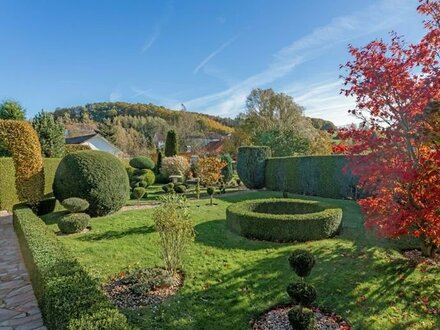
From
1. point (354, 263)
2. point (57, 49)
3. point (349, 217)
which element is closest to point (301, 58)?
point (349, 217)

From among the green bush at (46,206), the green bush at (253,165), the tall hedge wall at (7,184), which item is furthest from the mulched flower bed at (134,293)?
the green bush at (253,165)

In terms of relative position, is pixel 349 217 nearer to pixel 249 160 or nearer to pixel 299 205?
pixel 299 205

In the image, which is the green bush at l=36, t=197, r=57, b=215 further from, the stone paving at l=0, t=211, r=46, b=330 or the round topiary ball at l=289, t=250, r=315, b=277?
the round topiary ball at l=289, t=250, r=315, b=277

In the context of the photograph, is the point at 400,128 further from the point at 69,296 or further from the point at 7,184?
the point at 7,184

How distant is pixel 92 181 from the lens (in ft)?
31.6

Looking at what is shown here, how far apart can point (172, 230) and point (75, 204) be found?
507cm

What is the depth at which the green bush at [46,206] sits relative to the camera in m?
11.2

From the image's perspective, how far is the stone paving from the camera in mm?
4037

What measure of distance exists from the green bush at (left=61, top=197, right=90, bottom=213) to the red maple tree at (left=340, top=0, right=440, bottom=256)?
316 inches

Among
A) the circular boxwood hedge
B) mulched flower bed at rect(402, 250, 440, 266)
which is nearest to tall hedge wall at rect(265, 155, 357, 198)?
the circular boxwood hedge

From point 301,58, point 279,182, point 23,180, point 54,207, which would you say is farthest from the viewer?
point 279,182

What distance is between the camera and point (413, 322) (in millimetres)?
4410

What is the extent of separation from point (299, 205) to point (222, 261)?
4699mm

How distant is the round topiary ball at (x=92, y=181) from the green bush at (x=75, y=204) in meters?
0.43
